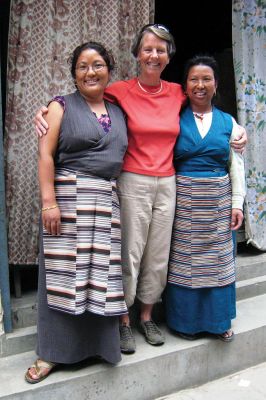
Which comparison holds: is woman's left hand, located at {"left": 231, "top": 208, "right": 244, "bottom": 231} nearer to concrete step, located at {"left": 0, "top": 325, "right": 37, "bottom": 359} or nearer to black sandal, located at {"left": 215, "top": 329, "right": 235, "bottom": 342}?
black sandal, located at {"left": 215, "top": 329, "right": 235, "bottom": 342}

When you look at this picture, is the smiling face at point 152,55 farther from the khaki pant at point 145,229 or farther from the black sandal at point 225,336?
the black sandal at point 225,336

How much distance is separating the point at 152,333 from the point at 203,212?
0.83 m

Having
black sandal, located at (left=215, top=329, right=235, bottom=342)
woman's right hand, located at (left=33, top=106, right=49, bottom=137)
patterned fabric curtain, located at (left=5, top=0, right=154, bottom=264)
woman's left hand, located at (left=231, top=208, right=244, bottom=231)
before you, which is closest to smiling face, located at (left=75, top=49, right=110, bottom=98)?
woman's right hand, located at (left=33, top=106, right=49, bottom=137)

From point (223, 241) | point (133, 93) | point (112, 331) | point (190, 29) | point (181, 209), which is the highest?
point (190, 29)

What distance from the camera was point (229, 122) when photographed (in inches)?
109

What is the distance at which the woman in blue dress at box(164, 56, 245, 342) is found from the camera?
8.73 feet

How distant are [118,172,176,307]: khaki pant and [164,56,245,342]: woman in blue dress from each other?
10cm

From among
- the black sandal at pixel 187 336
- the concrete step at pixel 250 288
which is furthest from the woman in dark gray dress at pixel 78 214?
the concrete step at pixel 250 288

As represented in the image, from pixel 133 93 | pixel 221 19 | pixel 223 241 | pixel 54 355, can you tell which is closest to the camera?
pixel 54 355

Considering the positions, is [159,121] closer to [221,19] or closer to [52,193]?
[52,193]

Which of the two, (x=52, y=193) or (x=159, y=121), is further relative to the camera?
(x=159, y=121)

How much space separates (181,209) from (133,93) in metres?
0.74

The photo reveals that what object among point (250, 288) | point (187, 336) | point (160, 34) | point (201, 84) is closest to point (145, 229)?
point (187, 336)

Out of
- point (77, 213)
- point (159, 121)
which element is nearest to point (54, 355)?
point (77, 213)
